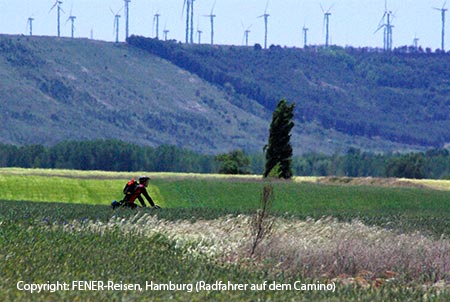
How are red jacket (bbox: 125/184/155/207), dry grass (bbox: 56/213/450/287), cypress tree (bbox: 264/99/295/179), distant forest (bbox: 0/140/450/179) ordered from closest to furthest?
dry grass (bbox: 56/213/450/287), red jacket (bbox: 125/184/155/207), cypress tree (bbox: 264/99/295/179), distant forest (bbox: 0/140/450/179)

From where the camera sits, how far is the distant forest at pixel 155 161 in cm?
12888

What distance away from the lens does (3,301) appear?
1614 cm

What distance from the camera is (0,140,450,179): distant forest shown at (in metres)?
129

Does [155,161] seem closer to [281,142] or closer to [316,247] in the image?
[281,142]

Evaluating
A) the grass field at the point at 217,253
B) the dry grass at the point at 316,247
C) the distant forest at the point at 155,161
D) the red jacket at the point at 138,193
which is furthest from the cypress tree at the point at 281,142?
the dry grass at the point at 316,247

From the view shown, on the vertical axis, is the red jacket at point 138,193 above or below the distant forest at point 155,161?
above

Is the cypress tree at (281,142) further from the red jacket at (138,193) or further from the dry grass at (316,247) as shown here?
the dry grass at (316,247)

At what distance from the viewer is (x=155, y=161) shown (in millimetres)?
139750

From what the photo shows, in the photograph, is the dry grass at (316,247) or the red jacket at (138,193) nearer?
the dry grass at (316,247)

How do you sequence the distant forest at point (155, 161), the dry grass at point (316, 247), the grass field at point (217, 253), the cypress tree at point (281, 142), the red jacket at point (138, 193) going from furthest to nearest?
the distant forest at point (155, 161), the cypress tree at point (281, 142), the red jacket at point (138, 193), the dry grass at point (316, 247), the grass field at point (217, 253)

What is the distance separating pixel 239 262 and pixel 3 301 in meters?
9.72

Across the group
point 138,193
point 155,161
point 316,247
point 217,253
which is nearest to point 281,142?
point 138,193

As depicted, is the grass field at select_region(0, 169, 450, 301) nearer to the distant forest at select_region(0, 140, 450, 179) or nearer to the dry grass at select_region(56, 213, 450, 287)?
the dry grass at select_region(56, 213, 450, 287)

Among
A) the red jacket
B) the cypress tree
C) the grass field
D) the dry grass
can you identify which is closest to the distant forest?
the cypress tree
